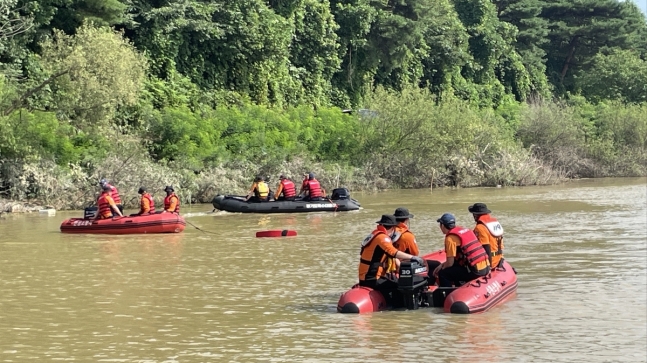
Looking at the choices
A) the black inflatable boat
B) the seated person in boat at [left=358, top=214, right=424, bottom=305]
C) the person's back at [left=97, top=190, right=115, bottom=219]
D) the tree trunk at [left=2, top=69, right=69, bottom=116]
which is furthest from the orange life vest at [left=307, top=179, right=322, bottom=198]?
the seated person in boat at [left=358, top=214, right=424, bottom=305]

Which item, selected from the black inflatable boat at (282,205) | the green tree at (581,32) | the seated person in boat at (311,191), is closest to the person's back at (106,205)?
the black inflatable boat at (282,205)

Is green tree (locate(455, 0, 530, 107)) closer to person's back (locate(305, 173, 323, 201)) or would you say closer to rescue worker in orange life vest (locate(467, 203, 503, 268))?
person's back (locate(305, 173, 323, 201))

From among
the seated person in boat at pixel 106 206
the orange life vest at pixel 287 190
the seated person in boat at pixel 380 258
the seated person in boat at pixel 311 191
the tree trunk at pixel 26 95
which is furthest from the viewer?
the tree trunk at pixel 26 95

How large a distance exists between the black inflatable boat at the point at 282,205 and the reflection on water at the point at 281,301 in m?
3.98

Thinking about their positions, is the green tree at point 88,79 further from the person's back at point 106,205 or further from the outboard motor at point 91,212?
the person's back at point 106,205

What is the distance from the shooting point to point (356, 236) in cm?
2384

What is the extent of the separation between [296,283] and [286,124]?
82.9 feet

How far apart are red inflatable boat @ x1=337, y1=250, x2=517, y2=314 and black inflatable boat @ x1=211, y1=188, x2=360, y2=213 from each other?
17.0 meters

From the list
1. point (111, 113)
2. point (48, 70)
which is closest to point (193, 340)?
point (111, 113)

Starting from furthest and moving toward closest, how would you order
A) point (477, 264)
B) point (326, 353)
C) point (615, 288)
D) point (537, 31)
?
point (537, 31)
point (615, 288)
point (477, 264)
point (326, 353)

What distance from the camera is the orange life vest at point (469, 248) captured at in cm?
1342

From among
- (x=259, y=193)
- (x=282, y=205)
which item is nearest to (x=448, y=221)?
(x=282, y=205)

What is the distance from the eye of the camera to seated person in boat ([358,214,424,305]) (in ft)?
44.2

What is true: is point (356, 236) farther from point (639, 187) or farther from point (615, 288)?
point (639, 187)
